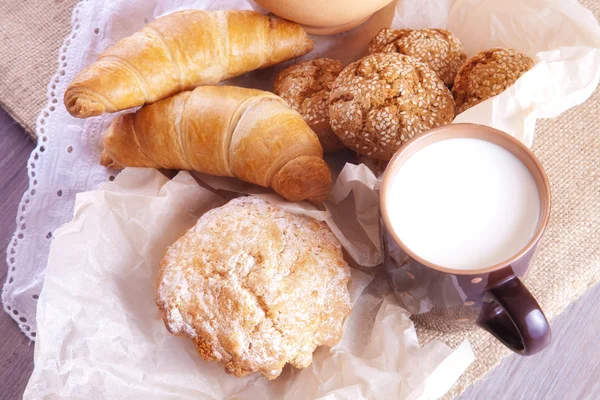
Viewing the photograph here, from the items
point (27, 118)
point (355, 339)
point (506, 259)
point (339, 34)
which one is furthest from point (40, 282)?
point (506, 259)

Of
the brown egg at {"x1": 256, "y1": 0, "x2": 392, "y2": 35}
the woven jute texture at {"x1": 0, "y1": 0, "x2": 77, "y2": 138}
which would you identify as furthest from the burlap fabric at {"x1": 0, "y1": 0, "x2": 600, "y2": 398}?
the brown egg at {"x1": 256, "y1": 0, "x2": 392, "y2": 35}

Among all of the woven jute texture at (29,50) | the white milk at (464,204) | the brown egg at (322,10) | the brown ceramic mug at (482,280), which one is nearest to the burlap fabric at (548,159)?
the woven jute texture at (29,50)

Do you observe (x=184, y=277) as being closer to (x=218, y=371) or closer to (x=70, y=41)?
(x=218, y=371)

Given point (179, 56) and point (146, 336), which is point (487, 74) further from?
point (146, 336)

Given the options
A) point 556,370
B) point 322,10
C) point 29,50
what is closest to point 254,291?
point 322,10

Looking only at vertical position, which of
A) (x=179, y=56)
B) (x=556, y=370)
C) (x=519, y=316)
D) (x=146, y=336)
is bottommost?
(x=556, y=370)

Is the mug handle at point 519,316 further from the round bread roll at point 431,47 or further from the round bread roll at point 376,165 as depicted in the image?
the round bread roll at point 431,47
